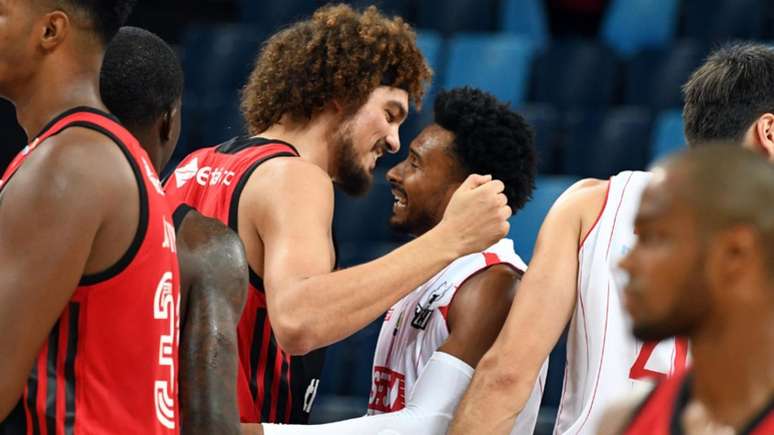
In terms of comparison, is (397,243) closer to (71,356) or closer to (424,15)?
(424,15)

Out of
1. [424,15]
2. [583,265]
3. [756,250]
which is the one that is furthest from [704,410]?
[424,15]

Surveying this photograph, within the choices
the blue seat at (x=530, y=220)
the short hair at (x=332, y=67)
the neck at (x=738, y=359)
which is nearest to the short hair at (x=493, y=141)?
the short hair at (x=332, y=67)

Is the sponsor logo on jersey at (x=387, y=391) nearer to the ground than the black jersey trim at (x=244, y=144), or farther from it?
nearer to the ground

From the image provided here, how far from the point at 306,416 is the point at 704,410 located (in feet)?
5.82

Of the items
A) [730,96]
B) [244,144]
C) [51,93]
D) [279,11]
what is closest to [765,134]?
[730,96]

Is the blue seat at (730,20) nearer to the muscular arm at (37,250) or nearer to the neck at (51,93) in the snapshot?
the neck at (51,93)

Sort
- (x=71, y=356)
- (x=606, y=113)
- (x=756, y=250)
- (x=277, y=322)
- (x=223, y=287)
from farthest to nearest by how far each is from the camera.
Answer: (x=606, y=113)
(x=277, y=322)
(x=223, y=287)
(x=71, y=356)
(x=756, y=250)

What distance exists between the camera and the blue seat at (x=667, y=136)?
22.8ft

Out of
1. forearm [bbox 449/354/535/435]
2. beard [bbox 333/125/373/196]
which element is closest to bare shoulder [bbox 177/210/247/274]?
forearm [bbox 449/354/535/435]

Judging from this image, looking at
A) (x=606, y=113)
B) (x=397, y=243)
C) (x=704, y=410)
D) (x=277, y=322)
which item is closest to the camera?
(x=704, y=410)

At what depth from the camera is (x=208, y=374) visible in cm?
254

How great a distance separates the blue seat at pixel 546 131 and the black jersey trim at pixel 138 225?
517 centimetres

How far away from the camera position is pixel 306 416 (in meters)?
3.38

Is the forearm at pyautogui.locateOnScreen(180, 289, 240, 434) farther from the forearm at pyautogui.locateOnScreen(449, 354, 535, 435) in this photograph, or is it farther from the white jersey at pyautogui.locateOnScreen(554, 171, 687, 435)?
the white jersey at pyautogui.locateOnScreen(554, 171, 687, 435)
